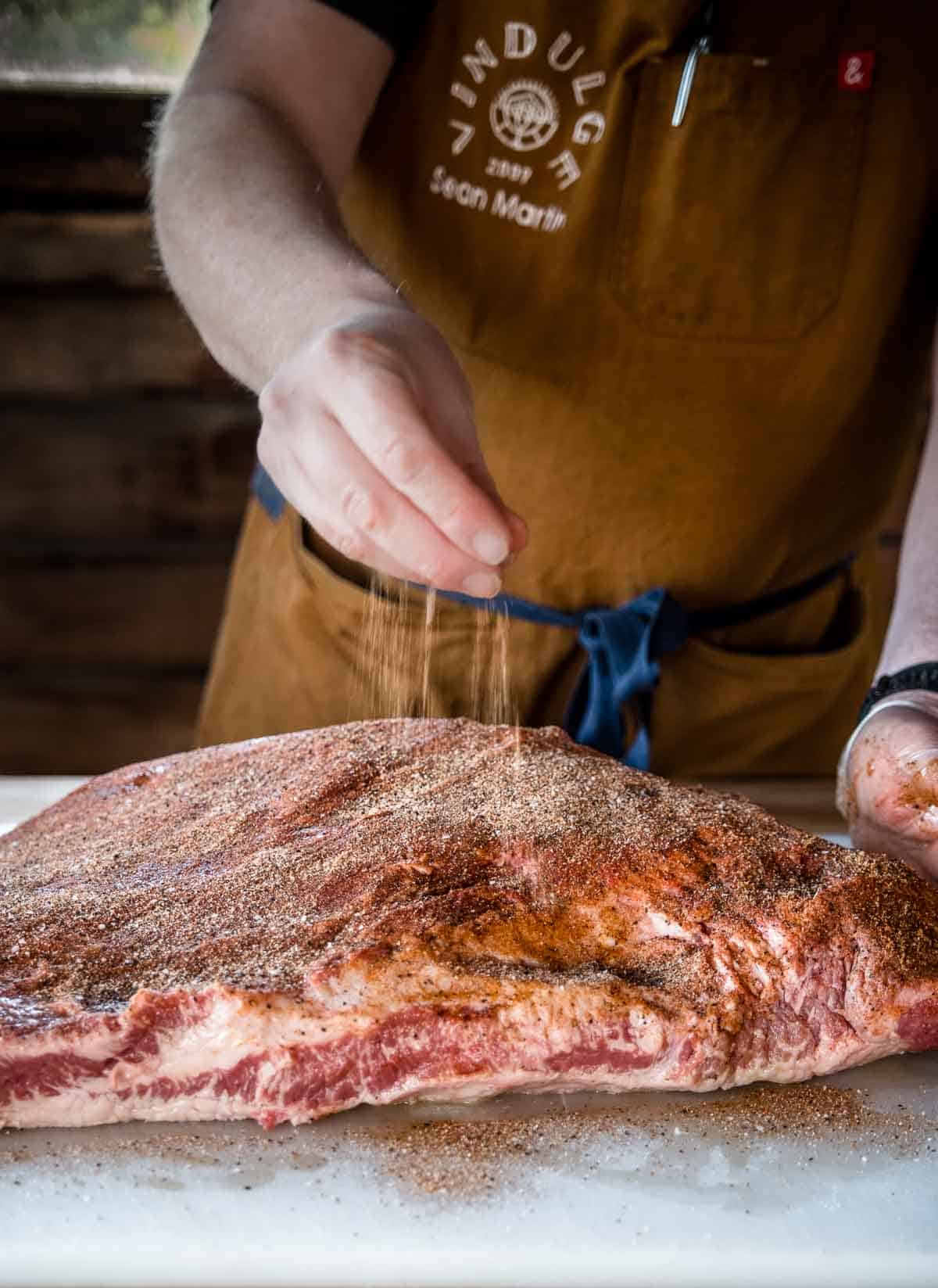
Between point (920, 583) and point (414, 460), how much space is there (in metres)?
1.21

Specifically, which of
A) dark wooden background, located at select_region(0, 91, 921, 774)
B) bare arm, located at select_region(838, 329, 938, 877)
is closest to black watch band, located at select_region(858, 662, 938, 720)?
bare arm, located at select_region(838, 329, 938, 877)

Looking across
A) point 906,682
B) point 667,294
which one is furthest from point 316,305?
point 906,682

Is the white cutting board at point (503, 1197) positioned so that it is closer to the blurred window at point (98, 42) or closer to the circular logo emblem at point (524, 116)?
the circular logo emblem at point (524, 116)

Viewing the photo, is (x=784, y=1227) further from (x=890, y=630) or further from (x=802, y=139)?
(x=802, y=139)

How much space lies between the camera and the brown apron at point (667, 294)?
2.11 metres

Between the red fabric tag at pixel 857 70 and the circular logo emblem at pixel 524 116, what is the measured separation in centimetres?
50

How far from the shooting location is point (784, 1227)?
1.23m

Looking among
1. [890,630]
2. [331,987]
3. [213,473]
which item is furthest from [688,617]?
[213,473]

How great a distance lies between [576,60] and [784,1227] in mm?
1762

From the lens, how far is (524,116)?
6.91 ft

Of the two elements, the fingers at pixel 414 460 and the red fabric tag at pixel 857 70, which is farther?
the red fabric tag at pixel 857 70

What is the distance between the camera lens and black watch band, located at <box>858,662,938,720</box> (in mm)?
1946

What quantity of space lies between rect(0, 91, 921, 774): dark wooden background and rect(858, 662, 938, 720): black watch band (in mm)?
2033

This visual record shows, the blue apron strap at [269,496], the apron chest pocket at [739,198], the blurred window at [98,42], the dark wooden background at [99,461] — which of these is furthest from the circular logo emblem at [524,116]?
the dark wooden background at [99,461]
